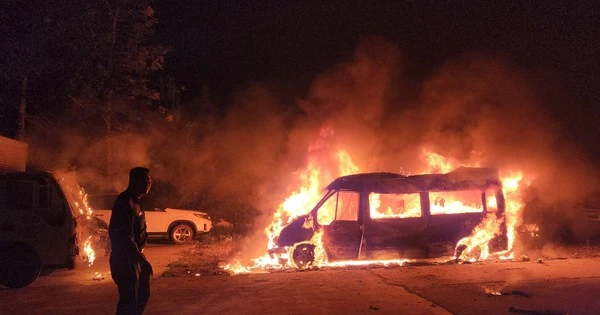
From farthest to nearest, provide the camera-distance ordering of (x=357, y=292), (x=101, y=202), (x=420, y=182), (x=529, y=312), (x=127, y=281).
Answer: (x=101, y=202) < (x=420, y=182) < (x=357, y=292) < (x=529, y=312) < (x=127, y=281)

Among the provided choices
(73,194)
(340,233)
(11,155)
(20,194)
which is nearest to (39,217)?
(20,194)

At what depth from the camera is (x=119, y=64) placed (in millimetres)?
20578

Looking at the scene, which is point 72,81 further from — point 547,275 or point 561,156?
point 561,156

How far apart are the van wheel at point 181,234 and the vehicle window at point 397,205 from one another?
802cm

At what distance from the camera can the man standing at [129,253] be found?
5516 millimetres

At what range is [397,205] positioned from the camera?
11.7 metres

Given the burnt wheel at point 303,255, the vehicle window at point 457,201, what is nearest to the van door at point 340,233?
the burnt wheel at point 303,255

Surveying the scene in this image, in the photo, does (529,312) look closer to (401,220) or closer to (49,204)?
(401,220)

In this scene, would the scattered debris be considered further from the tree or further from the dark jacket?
the tree

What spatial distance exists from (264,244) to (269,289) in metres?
4.30

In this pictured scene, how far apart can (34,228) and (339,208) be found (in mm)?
5919

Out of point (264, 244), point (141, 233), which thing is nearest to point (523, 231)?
point (264, 244)

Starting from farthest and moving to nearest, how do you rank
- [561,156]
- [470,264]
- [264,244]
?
[561,156], [264,244], [470,264]

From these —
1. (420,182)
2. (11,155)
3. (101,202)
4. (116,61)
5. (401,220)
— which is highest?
(116,61)
